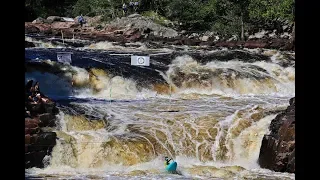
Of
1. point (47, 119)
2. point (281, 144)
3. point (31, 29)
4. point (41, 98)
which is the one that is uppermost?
point (31, 29)

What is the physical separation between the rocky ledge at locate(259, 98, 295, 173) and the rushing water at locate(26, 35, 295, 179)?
0.07 meters

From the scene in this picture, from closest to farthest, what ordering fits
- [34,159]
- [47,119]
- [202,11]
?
1. [34,159]
2. [47,119]
3. [202,11]

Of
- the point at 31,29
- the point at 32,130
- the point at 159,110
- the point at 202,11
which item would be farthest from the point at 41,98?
the point at 202,11

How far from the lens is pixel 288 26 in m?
5.09

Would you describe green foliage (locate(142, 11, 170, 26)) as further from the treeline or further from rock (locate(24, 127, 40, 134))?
rock (locate(24, 127, 40, 134))

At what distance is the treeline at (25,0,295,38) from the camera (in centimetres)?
506

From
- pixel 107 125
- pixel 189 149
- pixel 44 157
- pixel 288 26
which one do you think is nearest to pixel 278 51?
pixel 288 26

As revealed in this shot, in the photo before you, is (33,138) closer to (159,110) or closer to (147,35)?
(159,110)

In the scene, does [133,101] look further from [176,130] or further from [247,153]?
[247,153]

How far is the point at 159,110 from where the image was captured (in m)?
4.99

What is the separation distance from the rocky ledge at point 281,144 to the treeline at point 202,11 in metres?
0.92

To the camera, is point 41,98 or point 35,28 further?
point 35,28

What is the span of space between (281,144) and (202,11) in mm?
1601

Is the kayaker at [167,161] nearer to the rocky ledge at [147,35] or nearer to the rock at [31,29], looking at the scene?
Result: the rocky ledge at [147,35]
